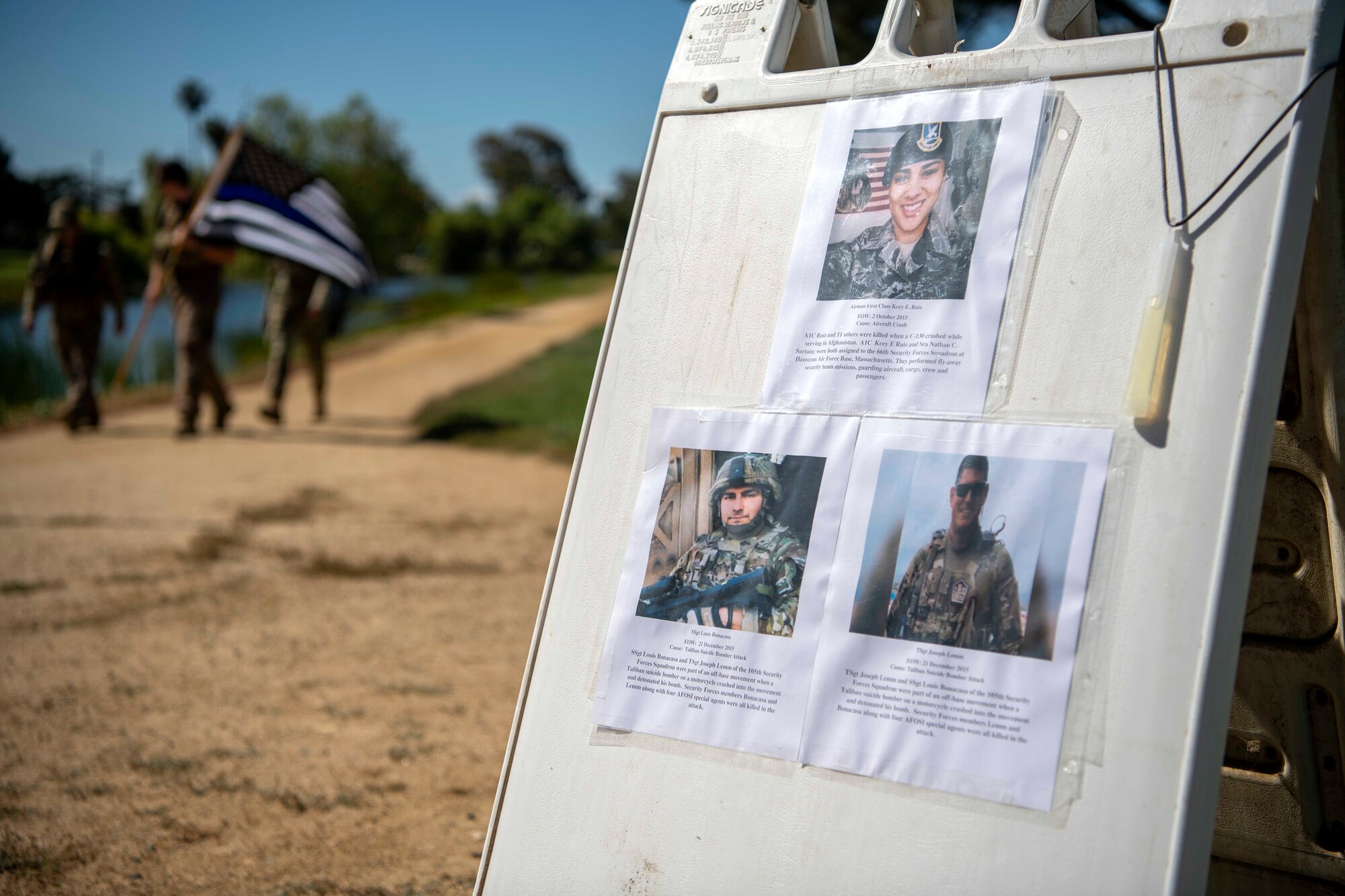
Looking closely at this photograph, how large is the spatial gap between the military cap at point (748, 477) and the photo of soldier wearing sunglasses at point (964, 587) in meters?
0.23

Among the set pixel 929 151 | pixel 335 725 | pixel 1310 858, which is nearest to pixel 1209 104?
pixel 929 151

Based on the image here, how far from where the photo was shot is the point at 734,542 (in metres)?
1.39

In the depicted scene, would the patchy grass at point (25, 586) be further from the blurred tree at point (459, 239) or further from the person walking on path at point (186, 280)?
the blurred tree at point (459, 239)

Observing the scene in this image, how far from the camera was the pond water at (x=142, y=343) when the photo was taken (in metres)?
10.6

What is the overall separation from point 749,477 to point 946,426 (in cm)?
29

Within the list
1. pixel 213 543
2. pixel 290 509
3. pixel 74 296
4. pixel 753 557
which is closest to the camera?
pixel 753 557

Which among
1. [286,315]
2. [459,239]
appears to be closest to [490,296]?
→ [459,239]

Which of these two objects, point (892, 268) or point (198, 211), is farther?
point (198, 211)

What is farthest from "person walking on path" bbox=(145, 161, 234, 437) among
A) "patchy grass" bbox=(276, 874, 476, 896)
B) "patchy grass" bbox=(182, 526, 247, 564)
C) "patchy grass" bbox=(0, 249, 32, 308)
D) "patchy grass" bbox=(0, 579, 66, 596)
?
"patchy grass" bbox=(276, 874, 476, 896)

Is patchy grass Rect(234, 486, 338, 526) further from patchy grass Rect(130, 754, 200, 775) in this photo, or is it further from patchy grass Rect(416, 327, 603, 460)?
patchy grass Rect(130, 754, 200, 775)

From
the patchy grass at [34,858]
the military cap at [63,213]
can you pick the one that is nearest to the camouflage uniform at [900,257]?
the patchy grass at [34,858]

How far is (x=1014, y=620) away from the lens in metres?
1.18

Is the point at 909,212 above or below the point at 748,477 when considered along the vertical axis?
above

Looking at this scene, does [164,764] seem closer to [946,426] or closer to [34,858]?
[34,858]
